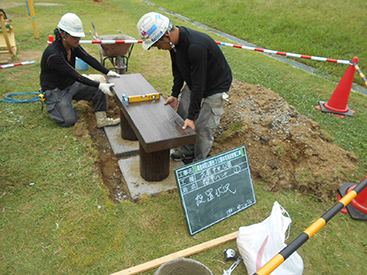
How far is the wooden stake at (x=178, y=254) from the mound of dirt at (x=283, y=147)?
3.81 feet

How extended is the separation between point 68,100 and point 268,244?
387 centimetres

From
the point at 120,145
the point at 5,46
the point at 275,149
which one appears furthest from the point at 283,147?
the point at 5,46

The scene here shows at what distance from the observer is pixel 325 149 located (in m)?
4.03

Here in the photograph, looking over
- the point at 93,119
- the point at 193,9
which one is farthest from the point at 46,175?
the point at 193,9

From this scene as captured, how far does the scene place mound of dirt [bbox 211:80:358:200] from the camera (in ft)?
11.8

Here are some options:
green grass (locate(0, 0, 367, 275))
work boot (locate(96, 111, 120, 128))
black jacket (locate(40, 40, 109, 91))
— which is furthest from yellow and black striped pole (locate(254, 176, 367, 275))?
work boot (locate(96, 111, 120, 128))

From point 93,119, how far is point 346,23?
11.0 meters

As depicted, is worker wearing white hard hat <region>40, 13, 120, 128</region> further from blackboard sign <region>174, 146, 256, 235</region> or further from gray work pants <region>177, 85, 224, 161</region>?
blackboard sign <region>174, 146, 256, 235</region>

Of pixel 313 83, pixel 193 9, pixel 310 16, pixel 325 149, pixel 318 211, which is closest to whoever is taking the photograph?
pixel 318 211

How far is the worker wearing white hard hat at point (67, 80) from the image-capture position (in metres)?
3.87

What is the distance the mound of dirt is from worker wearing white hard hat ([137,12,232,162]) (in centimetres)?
85

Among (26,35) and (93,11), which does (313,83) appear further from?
(93,11)

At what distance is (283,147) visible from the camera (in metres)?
3.98

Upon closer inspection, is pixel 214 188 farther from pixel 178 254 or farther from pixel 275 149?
pixel 275 149
